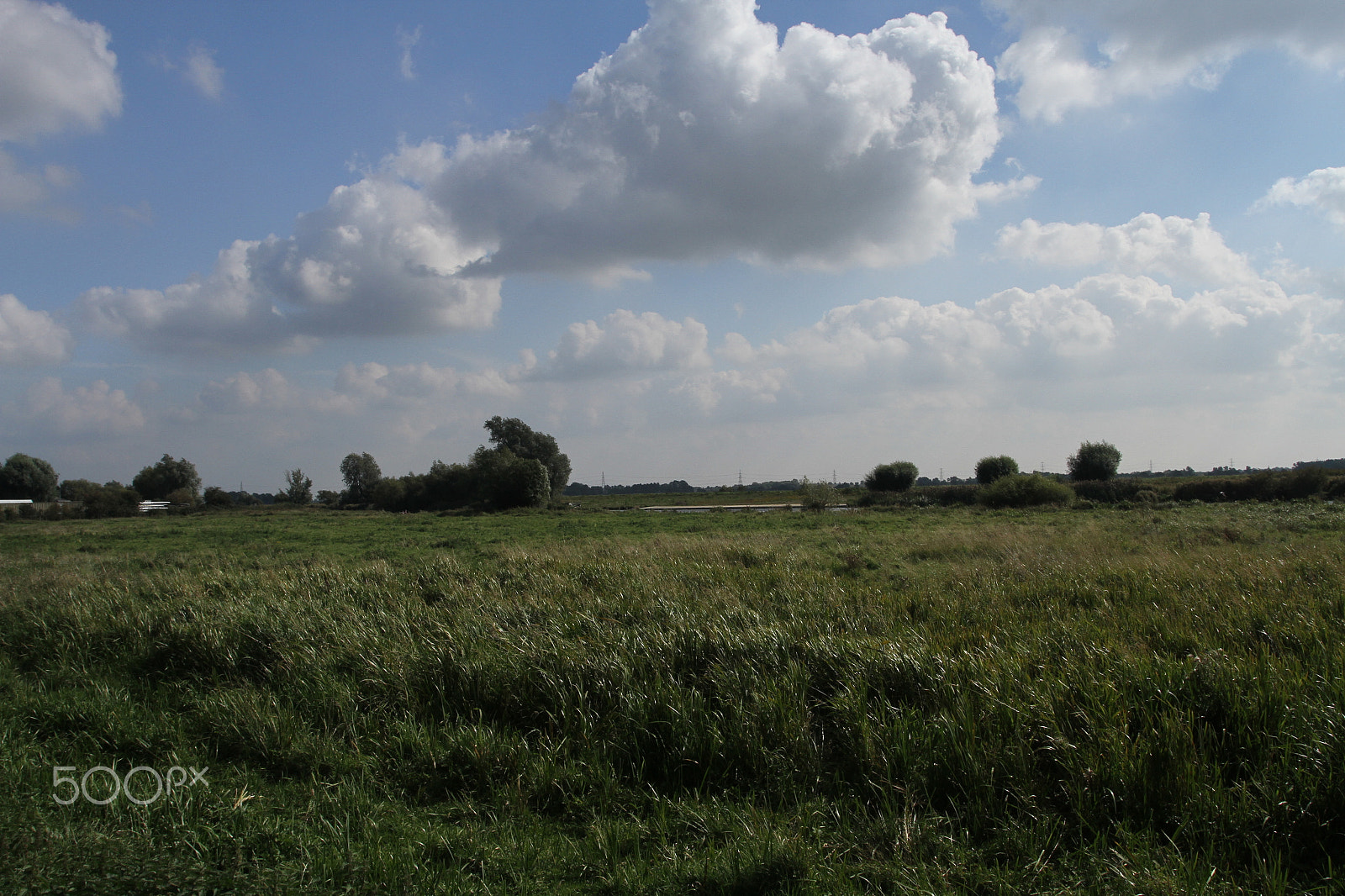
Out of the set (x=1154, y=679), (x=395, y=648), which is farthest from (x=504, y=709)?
(x=1154, y=679)

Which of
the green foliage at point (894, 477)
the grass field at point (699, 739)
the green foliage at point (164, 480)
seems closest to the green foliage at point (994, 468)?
the green foliage at point (894, 477)

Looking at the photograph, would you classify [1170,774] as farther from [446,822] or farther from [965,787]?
[446,822]

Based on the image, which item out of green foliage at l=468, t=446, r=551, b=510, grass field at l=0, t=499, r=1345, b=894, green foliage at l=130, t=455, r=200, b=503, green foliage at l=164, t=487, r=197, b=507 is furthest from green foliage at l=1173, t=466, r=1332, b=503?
green foliage at l=130, t=455, r=200, b=503

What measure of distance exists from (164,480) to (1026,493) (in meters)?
116

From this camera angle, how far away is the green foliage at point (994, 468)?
7225 centimetres

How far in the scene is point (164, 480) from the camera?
98812mm

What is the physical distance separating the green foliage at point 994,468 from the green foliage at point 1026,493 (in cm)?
1618

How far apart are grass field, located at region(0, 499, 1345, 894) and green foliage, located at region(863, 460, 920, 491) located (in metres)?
70.4

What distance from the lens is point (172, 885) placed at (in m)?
3.85

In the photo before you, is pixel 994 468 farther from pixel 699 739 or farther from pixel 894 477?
pixel 699 739

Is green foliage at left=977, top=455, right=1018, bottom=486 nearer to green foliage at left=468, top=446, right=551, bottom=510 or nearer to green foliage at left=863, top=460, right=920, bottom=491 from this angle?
green foliage at left=863, top=460, right=920, bottom=491

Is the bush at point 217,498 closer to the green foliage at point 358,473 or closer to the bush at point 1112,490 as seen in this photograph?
the green foliage at point 358,473

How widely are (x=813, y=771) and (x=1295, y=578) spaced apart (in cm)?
1093

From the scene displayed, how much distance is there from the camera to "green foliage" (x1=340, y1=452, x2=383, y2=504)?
110 meters
